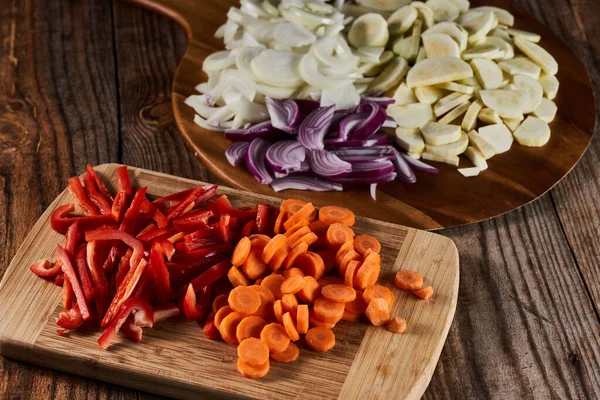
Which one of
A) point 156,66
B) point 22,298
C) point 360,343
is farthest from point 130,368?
point 156,66

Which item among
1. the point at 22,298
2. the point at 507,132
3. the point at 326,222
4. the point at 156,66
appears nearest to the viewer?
the point at 22,298

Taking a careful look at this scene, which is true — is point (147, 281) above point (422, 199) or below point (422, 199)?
above

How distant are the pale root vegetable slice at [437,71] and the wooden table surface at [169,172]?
688 mm

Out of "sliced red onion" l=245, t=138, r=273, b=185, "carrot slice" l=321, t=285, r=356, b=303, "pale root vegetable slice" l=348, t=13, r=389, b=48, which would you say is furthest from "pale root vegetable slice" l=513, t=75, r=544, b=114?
"carrot slice" l=321, t=285, r=356, b=303

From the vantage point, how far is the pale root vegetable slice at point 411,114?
375 centimetres

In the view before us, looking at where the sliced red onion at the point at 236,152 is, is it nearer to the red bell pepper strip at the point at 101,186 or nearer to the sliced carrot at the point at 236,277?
the red bell pepper strip at the point at 101,186

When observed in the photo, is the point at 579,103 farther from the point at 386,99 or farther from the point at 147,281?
the point at 147,281

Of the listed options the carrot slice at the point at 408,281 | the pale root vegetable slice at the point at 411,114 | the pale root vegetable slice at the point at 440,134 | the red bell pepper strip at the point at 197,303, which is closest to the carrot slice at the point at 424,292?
the carrot slice at the point at 408,281

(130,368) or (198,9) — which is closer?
(130,368)

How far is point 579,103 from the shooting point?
4043 mm

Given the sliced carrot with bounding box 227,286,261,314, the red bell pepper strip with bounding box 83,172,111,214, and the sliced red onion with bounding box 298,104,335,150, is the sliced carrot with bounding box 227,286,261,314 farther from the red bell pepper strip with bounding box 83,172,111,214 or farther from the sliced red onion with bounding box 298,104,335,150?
the sliced red onion with bounding box 298,104,335,150

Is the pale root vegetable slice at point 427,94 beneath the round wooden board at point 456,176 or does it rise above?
above

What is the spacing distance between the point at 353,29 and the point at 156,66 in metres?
1.05

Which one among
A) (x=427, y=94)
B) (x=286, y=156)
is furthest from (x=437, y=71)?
(x=286, y=156)
